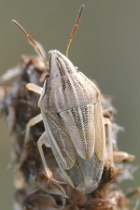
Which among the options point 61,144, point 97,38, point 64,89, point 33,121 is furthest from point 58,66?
point 97,38

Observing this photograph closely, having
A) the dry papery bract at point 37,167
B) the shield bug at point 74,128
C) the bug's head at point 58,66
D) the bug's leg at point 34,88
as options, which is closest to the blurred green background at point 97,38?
the dry papery bract at point 37,167

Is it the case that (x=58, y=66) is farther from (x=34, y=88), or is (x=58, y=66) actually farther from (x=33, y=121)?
(x=33, y=121)

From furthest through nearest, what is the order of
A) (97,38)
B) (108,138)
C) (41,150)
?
(97,38)
(108,138)
(41,150)

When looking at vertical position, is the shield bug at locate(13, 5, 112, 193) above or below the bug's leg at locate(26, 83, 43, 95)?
below

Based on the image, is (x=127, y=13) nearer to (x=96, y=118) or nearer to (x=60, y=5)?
(x=60, y=5)

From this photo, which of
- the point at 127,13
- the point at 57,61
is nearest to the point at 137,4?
the point at 127,13

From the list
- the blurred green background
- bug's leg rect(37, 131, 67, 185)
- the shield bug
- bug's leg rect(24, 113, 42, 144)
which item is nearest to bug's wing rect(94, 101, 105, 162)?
the shield bug

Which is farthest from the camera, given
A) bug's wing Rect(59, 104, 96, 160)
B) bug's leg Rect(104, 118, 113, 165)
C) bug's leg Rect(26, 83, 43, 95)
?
bug's leg Rect(26, 83, 43, 95)

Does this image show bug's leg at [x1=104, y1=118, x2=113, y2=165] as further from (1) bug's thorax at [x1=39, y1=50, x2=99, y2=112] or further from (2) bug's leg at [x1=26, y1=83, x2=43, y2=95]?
(2) bug's leg at [x1=26, y1=83, x2=43, y2=95]

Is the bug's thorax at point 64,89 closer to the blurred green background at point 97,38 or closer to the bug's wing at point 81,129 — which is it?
the bug's wing at point 81,129
